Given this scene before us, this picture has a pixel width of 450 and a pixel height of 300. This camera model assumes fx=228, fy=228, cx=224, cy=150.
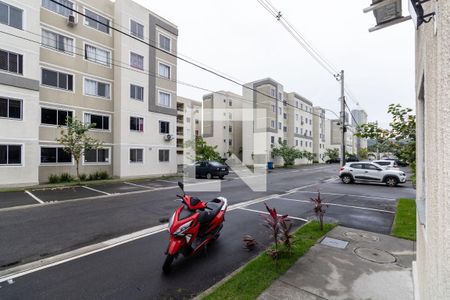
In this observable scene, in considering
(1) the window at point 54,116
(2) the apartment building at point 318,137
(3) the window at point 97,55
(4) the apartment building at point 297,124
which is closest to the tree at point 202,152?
(3) the window at point 97,55

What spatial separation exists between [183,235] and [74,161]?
1872 cm

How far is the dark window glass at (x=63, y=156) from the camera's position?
60.1ft

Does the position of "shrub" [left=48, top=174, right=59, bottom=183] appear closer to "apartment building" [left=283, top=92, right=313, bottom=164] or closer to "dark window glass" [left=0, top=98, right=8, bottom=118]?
"dark window glass" [left=0, top=98, right=8, bottom=118]

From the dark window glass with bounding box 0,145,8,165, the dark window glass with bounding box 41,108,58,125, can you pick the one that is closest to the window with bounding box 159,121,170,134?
the dark window glass with bounding box 41,108,58,125

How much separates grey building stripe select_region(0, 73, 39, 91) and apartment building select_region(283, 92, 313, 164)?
4286cm

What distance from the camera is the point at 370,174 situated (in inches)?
669

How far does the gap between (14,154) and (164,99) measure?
13.4m

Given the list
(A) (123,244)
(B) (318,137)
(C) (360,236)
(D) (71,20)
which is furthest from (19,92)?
(B) (318,137)

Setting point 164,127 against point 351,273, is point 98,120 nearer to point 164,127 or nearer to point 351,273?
point 164,127

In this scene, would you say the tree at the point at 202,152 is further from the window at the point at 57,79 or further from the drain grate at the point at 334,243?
the drain grate at the point at 334,243

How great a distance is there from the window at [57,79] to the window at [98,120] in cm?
256

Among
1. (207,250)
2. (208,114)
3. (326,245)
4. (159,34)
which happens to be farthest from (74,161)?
(208,114)

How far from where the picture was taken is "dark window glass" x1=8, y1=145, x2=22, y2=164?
597 inches

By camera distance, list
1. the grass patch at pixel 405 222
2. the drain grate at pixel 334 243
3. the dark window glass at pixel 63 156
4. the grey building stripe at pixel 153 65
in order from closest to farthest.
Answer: the drain grate at pixel 334 243
the grass patch at pixel 405 222
the dark window glass at pixel 63 156
the grey building stripe at pixel 153 65
